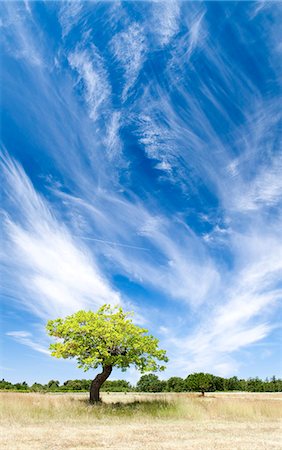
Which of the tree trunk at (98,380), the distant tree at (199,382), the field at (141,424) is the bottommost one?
the field at (141,424)

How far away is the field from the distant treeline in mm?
37166

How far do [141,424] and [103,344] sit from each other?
7.52m

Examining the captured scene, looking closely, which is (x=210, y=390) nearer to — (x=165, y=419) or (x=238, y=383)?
(x=238, y=383)

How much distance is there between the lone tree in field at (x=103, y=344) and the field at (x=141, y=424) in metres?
2.34

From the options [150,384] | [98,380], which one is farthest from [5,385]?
[98,380]

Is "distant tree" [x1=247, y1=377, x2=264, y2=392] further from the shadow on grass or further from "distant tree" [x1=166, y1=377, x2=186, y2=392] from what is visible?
the shadow on grass

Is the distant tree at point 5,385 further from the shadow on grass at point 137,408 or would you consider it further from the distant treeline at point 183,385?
the shadow on grass at point 137,408

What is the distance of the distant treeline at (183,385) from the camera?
198ft

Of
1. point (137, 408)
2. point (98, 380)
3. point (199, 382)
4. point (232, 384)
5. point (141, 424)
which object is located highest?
point (232, 384)

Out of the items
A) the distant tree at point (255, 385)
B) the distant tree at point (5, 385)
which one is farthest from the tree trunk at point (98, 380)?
the distant tree at point (255, 385)

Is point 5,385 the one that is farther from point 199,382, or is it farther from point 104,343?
point 104,343

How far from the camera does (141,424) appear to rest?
17.2m

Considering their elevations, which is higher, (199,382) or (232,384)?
(232,384)

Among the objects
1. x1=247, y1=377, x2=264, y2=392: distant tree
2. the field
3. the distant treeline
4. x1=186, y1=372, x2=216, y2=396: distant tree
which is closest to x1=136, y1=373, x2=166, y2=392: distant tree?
the distant treeline
